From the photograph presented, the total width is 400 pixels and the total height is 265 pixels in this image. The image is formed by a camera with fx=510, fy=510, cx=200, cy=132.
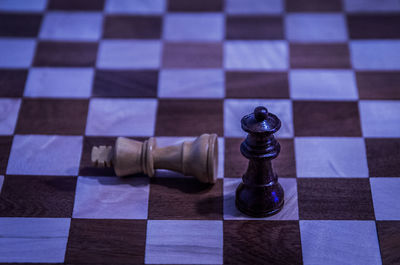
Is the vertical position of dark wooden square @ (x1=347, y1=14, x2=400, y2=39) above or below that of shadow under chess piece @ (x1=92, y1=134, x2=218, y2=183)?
above

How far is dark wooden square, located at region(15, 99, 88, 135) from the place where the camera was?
5.82ft

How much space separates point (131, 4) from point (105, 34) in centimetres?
23

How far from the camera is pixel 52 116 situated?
Result: 1.82 m

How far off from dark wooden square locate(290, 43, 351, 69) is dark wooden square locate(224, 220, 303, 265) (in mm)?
741

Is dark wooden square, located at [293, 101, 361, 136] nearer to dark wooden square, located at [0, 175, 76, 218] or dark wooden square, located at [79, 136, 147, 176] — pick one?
dark wooden square, located at [79, 136, 147, 176]

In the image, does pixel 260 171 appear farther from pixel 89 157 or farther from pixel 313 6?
pixel 313 6

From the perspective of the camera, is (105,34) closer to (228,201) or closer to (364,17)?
(228,201)

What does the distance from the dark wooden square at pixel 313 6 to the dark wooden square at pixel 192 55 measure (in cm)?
41

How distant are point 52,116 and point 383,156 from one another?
1.15m

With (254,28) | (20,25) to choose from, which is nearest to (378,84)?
(254,28)

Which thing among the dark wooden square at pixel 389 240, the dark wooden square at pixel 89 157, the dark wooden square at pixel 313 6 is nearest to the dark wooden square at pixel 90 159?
the dark wooden square at pixel 89 157

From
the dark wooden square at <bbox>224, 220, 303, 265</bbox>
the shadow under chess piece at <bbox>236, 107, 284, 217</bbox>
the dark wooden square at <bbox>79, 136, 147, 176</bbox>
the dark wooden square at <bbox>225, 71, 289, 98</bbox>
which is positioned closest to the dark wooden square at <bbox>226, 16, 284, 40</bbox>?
the dark wooden square at <bbox>225, 71, 289, 98</bbox>

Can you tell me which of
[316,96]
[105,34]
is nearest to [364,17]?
[316,96]

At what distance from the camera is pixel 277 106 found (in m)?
1.84
